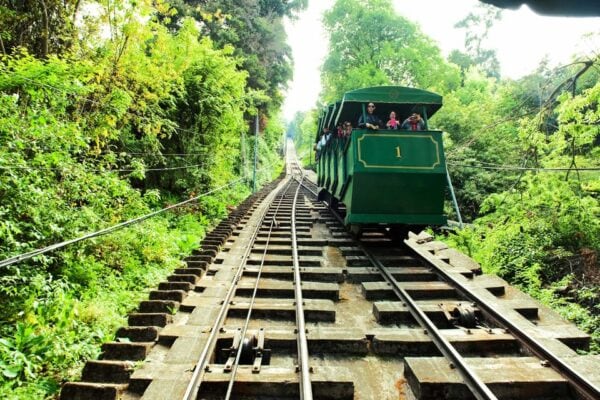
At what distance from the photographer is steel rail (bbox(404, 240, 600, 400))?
3.06m

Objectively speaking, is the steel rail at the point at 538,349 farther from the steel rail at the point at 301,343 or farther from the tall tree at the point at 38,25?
the tall tree at the point at 38,25

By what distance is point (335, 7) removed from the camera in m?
27.4

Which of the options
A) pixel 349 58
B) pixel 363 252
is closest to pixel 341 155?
pixel 363 252

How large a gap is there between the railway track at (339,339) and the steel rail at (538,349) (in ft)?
0.04

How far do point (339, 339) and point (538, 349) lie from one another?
200 cm

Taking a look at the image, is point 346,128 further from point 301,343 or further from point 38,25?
point 38,25

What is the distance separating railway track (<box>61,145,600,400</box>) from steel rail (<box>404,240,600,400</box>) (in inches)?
0.5

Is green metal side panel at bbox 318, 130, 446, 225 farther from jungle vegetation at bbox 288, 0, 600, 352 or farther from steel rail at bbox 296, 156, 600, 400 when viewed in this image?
steel rail at bbox 296, 156, 600, 400

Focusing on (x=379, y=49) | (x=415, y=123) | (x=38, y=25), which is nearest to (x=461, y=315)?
(x=415, y=123)

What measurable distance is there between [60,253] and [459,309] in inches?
221

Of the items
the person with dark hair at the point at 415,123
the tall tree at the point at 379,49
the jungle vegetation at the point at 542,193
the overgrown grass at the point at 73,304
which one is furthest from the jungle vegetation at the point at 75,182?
the tall tree at the point at 379,49

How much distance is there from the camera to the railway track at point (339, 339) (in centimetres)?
318

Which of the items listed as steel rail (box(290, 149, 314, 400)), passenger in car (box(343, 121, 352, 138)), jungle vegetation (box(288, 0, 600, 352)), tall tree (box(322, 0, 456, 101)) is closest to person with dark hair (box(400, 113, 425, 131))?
jungle vegetation (box(288, 0, 600, 352))

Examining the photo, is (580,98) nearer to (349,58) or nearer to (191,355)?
(191,355)
